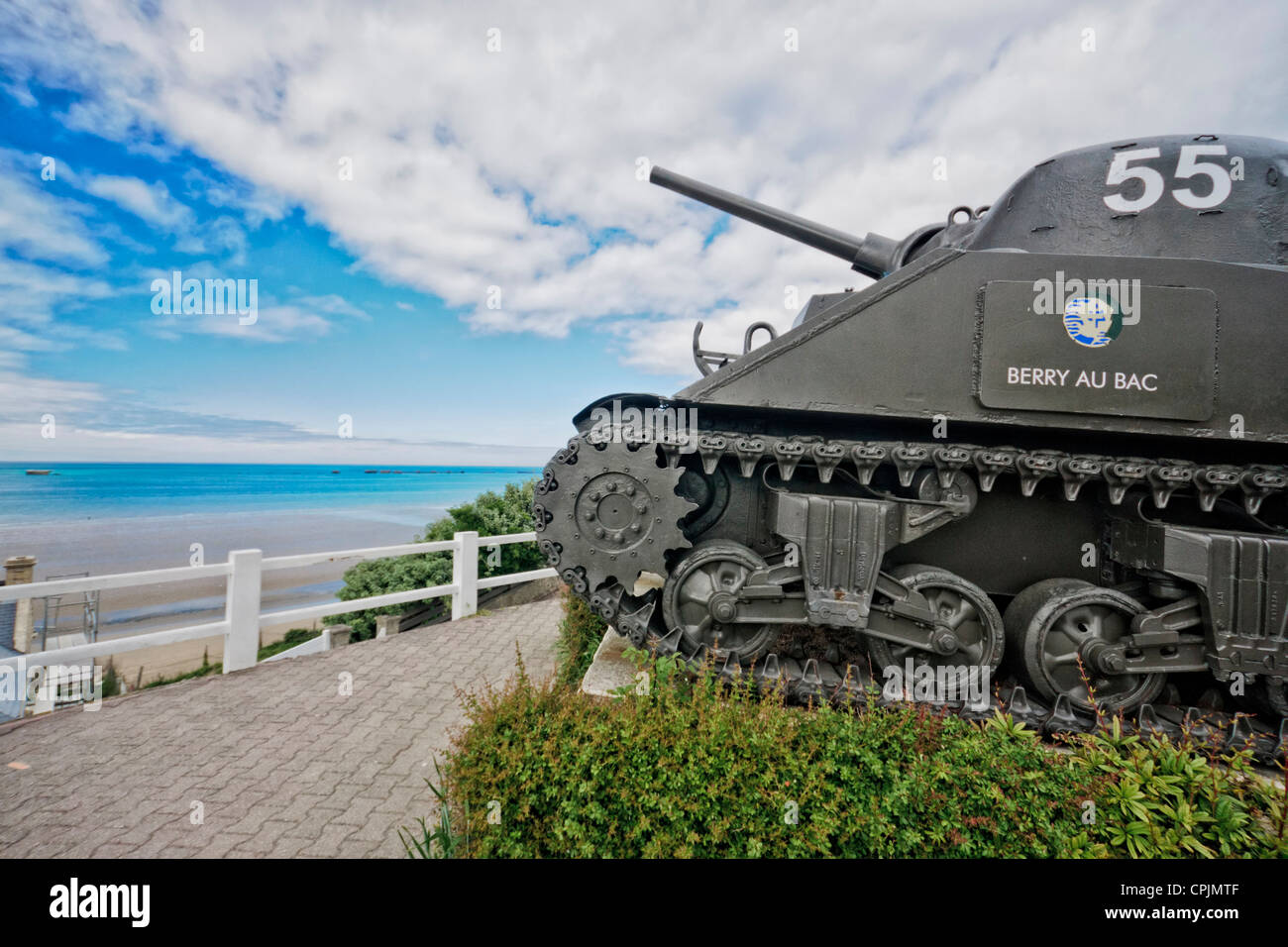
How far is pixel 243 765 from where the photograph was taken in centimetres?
447

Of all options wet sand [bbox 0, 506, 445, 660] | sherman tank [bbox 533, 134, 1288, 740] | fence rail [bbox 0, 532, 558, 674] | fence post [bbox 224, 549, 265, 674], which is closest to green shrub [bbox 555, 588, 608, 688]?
fence rail [bbox 0, 532, 558, 674]

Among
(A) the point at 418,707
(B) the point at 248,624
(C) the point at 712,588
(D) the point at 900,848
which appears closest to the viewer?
(D) the point at 900,848

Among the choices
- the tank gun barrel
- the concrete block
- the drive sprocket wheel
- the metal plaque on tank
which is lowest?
the concrete block

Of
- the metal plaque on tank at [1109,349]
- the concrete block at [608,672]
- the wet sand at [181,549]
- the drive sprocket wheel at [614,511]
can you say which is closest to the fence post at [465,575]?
the concrete block at [608,672]

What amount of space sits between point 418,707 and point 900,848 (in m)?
4.56

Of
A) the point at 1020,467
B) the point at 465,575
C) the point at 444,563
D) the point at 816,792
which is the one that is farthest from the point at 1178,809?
the point at 444,563

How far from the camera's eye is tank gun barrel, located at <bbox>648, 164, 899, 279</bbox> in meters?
6.43

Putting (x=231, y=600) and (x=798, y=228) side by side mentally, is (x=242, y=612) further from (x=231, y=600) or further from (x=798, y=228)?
(x=798, y=228)

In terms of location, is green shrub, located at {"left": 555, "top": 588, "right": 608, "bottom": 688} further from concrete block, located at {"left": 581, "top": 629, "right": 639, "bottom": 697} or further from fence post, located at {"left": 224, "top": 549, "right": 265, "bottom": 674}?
fence post, located at {"left": 224, "top": 549, "right": 265, "bottom": 674}

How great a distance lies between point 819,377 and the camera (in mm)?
4160

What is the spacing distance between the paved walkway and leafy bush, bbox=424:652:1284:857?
1141mm

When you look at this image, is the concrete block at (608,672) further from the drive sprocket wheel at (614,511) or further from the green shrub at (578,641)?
the drive sprocket wheel at (614,511)
